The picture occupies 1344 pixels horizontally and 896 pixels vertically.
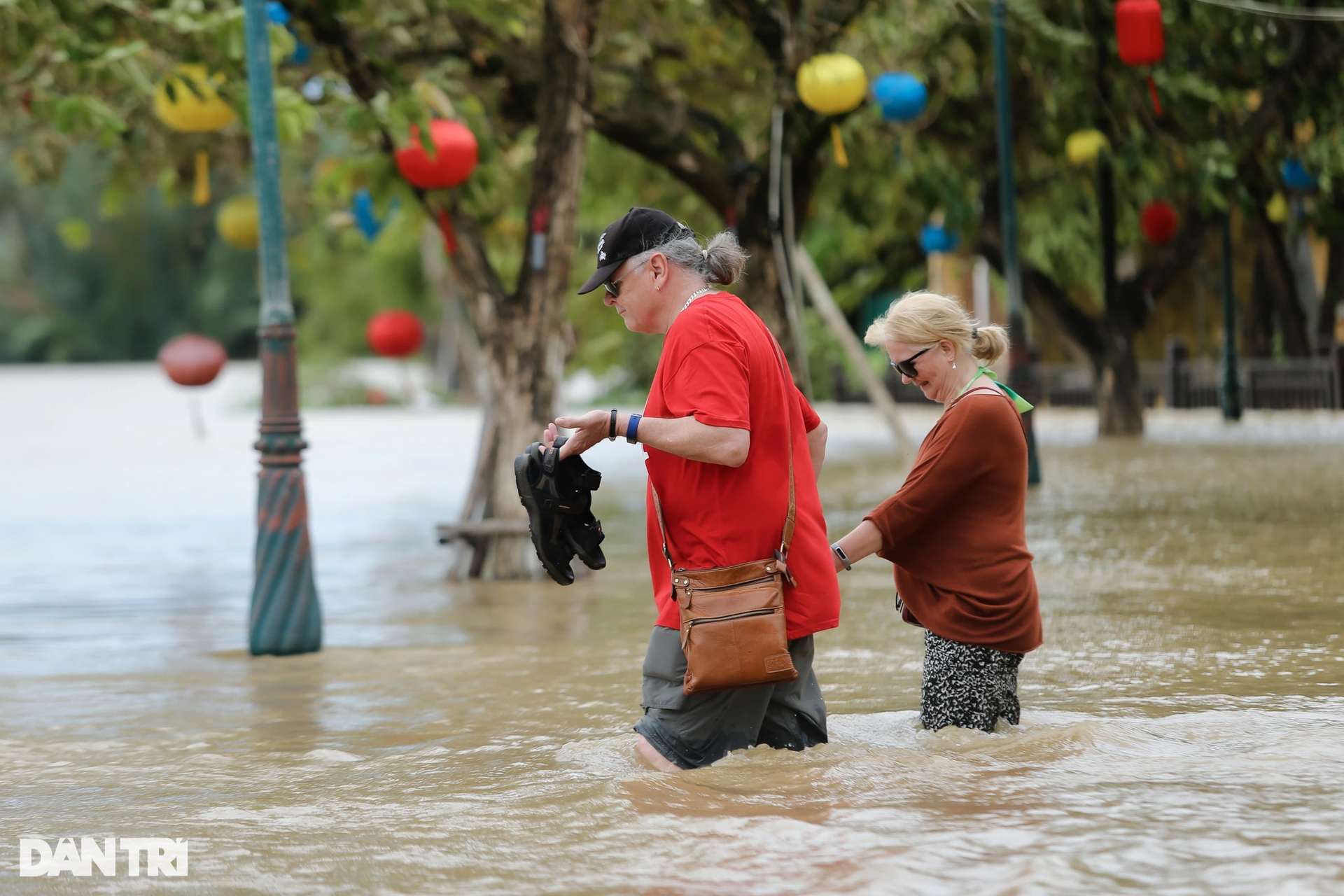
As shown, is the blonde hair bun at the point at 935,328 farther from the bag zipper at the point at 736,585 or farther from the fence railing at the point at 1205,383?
the fence railing at the point at 1205,383

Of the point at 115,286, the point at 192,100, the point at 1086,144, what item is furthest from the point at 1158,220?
the point at 115,286

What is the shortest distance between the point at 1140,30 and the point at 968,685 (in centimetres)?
972

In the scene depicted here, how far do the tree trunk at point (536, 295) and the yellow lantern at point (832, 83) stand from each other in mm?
2239

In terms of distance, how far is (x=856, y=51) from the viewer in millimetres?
15867

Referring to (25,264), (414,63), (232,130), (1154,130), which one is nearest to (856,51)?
(1154,130)

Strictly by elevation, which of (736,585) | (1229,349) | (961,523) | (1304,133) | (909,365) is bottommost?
(736,585)

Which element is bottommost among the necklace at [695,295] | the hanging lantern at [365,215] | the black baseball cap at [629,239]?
the necklace at [695,295]

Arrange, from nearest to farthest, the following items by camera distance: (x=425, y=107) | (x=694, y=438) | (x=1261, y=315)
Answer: (x=694, y=438)
(x=425, y=107)
(x=1261, y=315)

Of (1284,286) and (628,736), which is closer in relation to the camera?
(628,736)

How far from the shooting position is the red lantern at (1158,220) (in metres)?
20.8

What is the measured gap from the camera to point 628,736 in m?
5.87

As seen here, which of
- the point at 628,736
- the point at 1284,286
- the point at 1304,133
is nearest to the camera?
the point at 628,736

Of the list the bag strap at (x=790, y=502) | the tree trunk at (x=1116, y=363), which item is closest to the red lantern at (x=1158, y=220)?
the tree trunk at (x=1116, y=363)

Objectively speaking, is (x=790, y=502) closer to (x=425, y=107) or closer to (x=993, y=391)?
(x=993, y=391)
